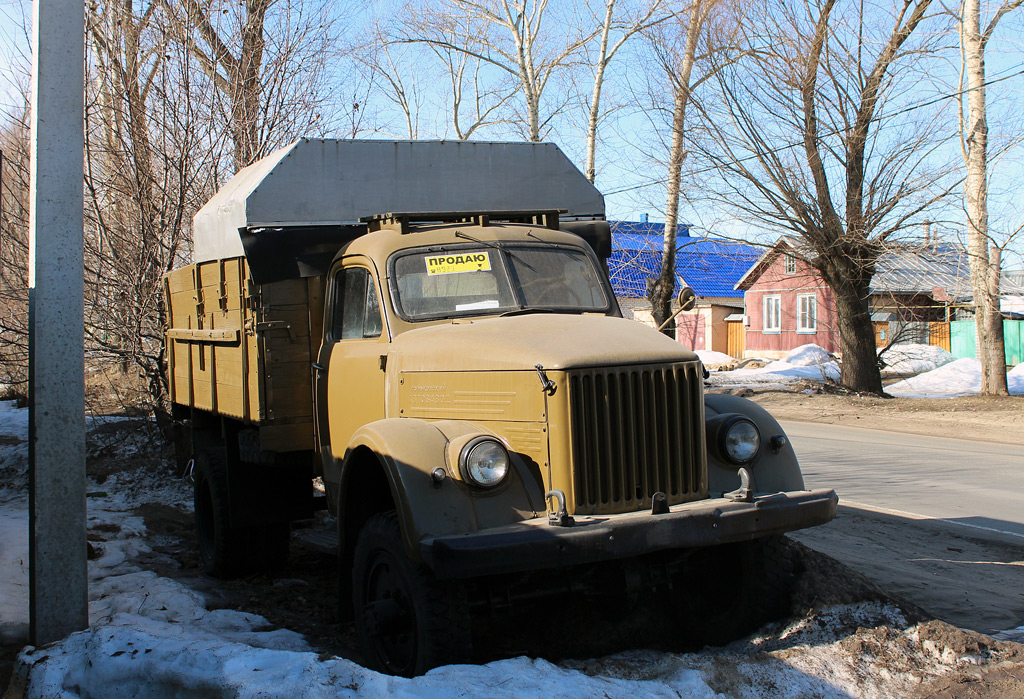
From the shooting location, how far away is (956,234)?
18828mm

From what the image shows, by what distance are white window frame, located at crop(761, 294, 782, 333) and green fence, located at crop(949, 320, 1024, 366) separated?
6574 millimetres

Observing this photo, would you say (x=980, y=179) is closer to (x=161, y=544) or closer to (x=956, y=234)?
(x=956, y=234)

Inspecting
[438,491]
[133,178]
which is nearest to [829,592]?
[438,491]

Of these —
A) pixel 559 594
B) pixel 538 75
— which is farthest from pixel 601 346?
pixel 538 75

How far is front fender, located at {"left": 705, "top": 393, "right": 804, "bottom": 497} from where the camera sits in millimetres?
4758

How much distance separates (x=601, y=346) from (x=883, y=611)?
205cm

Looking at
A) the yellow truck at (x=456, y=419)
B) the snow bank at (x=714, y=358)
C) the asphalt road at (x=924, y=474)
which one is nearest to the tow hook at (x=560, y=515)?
the yellow truck at (x=456, y=419)

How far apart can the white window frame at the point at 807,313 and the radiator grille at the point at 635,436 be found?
112 ft

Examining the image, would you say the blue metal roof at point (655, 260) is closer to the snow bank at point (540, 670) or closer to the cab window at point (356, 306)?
the cab window at point (356, 306)

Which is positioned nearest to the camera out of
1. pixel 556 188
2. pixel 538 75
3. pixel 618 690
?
pixel 618 690

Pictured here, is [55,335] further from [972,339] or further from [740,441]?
[972,339]

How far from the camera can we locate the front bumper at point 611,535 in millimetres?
3875

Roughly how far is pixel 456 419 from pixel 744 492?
148cm

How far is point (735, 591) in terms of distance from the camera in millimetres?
4977
